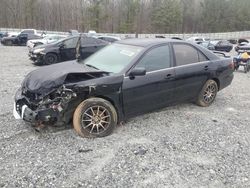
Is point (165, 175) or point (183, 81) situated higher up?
point (183, 81)

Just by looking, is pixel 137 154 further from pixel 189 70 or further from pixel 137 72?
pixel 189 70

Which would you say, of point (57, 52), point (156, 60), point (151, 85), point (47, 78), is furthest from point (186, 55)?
point (57, 52)

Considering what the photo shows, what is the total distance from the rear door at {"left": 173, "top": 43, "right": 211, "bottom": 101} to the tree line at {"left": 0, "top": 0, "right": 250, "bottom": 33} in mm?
52739

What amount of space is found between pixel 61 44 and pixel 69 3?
177ft

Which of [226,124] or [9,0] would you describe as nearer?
[226,124]

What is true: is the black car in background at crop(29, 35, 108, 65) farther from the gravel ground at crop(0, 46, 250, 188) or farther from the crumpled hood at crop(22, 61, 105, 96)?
the crumpled hood at crop(22, 61, 105, 96)

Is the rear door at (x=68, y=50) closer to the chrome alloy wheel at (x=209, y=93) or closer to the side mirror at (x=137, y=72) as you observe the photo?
the chrome alloy wheel at (x=209, y=93)

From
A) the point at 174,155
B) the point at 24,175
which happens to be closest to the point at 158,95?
the point at 174,155

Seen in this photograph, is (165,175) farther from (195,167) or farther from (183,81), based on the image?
(183,81)

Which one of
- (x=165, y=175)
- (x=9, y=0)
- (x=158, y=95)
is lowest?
(x=165, y=175)

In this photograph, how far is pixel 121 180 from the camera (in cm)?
325

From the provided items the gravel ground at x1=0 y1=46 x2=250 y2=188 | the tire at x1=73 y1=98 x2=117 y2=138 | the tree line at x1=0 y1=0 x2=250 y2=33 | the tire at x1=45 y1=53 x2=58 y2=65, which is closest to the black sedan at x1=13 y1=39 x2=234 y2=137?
the tire at x1=73 y1=98 x2=117 y2=138

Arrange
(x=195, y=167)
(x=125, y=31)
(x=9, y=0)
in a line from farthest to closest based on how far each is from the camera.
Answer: (x=125, y=31)
(x=9, y=0)
(x=195, y=167)

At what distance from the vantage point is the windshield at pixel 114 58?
4.70 meters
